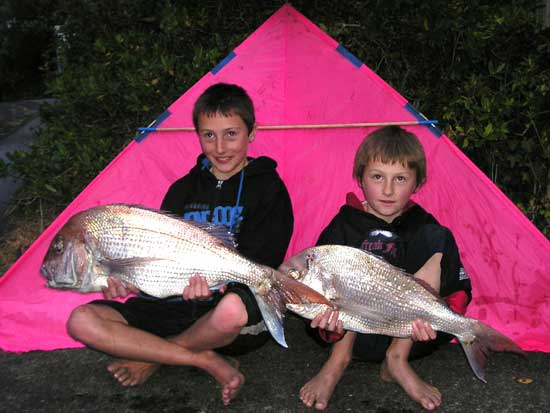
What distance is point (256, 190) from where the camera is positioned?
277cm

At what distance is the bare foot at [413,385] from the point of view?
234 centimetres

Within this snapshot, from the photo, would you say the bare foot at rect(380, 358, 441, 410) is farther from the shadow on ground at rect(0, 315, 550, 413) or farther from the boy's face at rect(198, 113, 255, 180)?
the boy's face at rect(198, 113, 255, 180)

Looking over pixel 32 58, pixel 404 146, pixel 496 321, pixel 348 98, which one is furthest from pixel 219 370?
pixel 32 58

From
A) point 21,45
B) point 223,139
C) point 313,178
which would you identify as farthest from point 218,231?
point 21,45

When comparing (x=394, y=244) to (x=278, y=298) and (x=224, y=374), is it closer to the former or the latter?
(x=278, y=298)

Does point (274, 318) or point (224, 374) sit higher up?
point (274, 318)

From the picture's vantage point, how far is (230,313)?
2342mm

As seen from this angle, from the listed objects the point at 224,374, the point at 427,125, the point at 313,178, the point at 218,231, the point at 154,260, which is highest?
the point at 427,125

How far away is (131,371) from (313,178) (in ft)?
5.41

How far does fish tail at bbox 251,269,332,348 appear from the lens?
2152 millimetres

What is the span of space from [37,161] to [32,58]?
51.9ft

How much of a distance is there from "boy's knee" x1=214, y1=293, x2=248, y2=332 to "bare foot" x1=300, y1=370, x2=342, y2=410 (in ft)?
1.45

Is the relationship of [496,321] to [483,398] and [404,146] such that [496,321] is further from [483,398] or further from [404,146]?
[404,146]

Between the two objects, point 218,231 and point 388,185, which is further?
point 388,185
